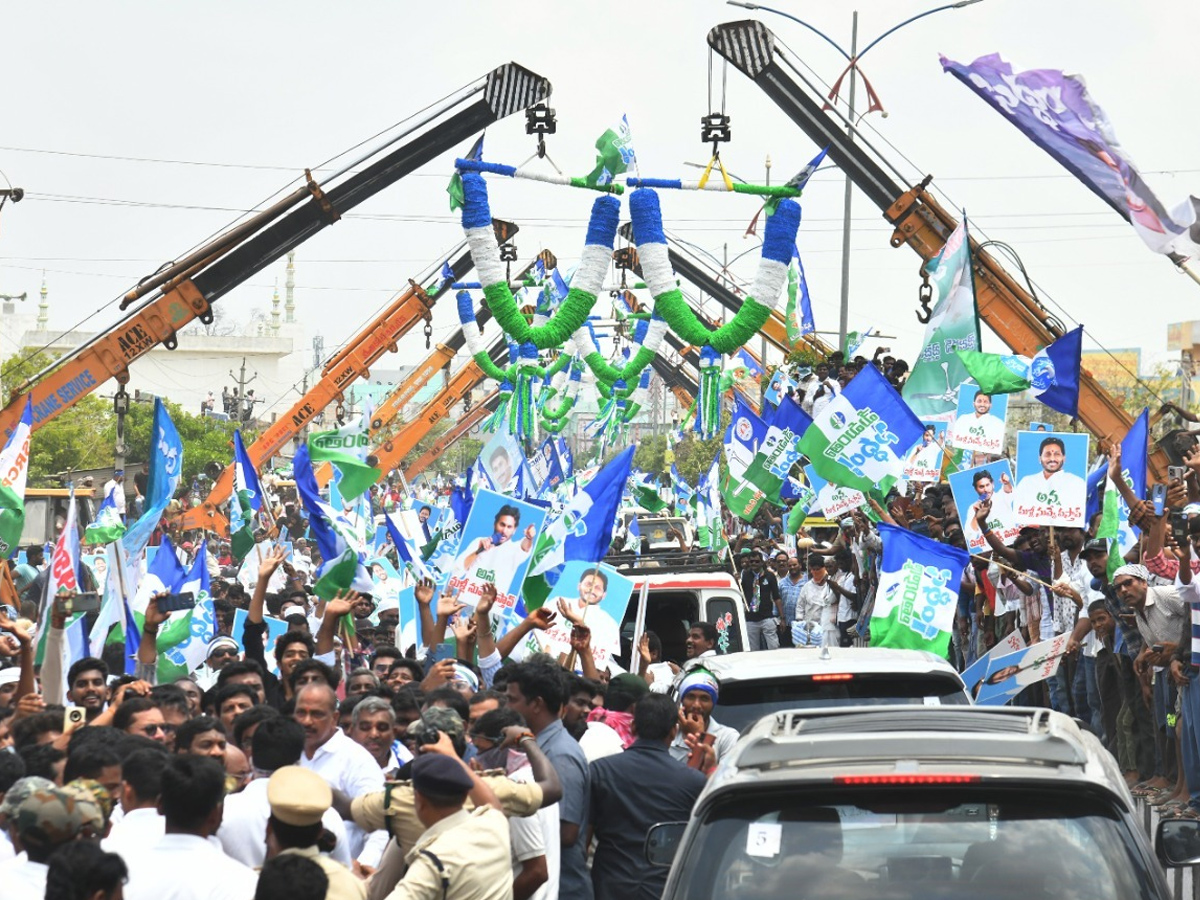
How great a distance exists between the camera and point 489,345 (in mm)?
50375

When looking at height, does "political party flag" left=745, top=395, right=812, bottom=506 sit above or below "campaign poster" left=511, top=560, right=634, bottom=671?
above

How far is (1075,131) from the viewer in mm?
15570

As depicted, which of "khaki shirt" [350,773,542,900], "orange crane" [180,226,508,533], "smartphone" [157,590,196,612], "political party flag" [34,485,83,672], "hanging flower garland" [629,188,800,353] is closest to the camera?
"khaki shirt" [350,773,542,900]

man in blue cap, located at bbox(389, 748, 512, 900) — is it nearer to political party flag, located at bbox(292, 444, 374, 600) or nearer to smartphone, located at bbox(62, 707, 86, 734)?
smartphone, located at bbox(62, 707, 86, 734)

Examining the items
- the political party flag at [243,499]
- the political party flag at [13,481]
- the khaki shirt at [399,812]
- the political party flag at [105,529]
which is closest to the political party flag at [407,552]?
the political party flag at [243,499]

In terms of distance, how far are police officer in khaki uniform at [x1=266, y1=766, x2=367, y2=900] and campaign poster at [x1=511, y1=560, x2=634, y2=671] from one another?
6534mm

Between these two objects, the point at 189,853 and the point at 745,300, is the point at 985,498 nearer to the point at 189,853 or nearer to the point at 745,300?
the point at 745,300

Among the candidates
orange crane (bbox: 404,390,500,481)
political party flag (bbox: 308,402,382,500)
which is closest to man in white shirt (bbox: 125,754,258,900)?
political party flag (bbox: 308,402,382,500)

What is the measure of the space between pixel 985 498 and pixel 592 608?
4.05 metres

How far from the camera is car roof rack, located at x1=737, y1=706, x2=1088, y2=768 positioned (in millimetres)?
4727

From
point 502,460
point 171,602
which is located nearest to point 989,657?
point 171,602

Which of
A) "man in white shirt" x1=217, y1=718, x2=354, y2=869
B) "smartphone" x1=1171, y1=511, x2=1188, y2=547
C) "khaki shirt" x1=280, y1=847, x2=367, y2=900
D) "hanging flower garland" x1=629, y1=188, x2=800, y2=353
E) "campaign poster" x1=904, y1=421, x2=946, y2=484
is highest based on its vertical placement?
"hanging flower garland" x1=629, y1=188, x2=800, y2=353

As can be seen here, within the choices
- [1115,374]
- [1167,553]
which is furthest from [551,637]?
[1115,374]

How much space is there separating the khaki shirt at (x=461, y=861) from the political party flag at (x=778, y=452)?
50.0 feet
